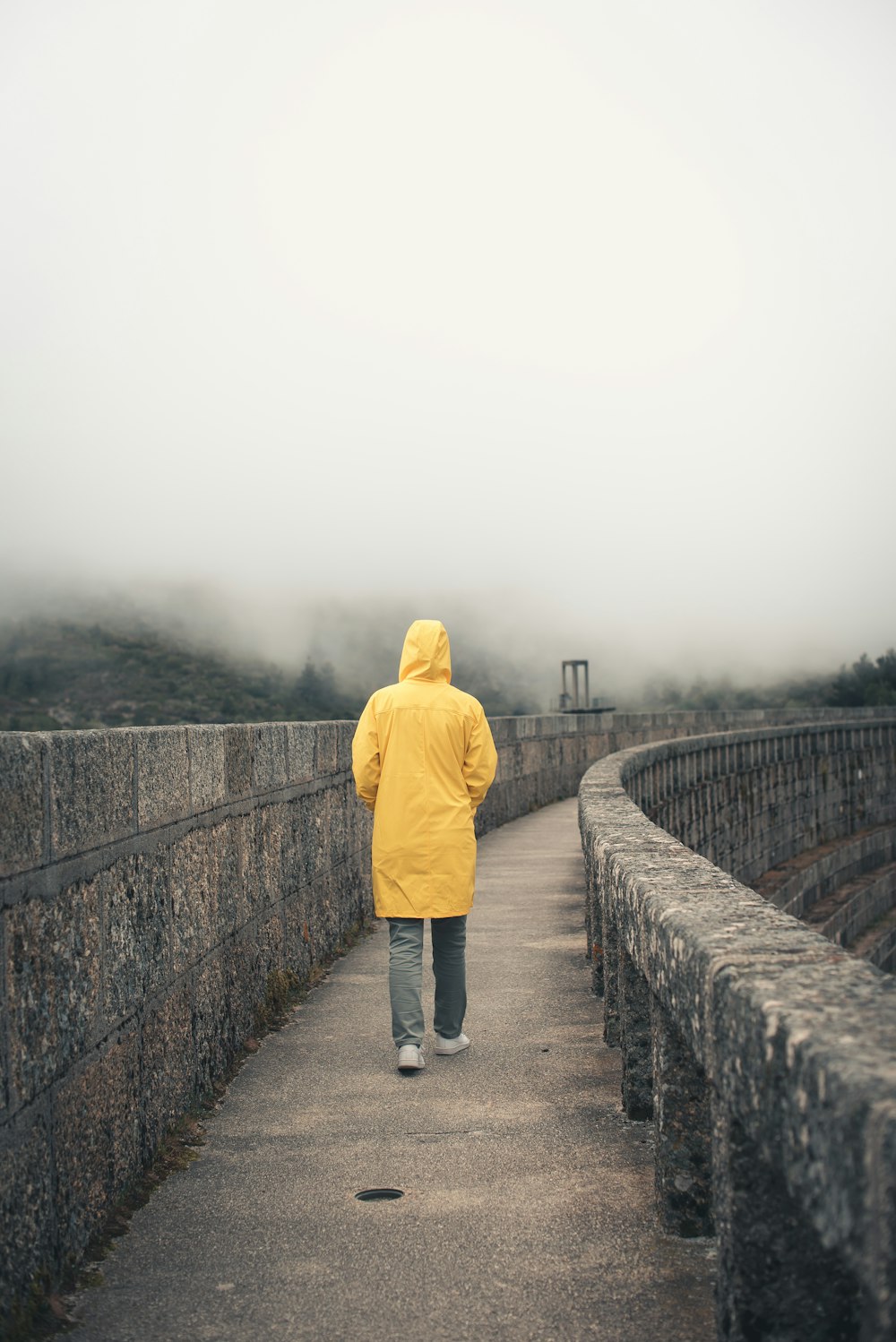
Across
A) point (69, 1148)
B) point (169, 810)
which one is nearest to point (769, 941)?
point (69, 1148)

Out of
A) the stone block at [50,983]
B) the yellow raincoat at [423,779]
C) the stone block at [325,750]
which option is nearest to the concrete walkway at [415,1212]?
the stone block at [50,983]

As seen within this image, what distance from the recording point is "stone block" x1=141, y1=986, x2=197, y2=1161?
362 centimetres

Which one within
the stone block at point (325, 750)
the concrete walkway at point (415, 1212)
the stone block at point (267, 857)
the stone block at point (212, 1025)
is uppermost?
the stone block at point (325, 750)

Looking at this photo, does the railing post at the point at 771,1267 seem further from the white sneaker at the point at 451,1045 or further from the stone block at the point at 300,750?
the stone block at the point at 300,750

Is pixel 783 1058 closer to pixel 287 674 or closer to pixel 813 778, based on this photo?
pixel 813 778

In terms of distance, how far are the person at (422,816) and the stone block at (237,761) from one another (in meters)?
A: 0.45

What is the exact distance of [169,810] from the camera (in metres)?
3.98

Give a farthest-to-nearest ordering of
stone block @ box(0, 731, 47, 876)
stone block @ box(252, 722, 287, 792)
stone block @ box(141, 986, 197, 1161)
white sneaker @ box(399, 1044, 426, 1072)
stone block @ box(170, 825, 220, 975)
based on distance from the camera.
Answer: stone block @ box(252, 722, 287, 792), white sneaker @ box(399, 1044, 426, 1072), stone block @ box(170, 825, 220, 975), stone block @ box(141, 986, 197, 1161), stone block @ box(0, 731, 47, 876)

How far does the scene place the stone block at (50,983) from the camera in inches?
107

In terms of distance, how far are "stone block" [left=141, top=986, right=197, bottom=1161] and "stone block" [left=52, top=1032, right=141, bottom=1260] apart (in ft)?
0.31

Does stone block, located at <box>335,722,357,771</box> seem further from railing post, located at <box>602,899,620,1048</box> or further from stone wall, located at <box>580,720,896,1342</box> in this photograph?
stone wall, located at <box>580,720,896,1342</box>

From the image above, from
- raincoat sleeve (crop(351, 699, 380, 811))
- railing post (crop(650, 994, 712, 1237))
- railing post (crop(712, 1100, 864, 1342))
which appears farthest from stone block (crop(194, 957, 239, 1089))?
railing post (crop(712, 1100, 864, 1342))

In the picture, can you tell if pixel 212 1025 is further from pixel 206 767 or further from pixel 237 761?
pixel 237 761

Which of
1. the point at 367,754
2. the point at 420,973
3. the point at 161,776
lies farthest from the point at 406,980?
the point at 161,776
